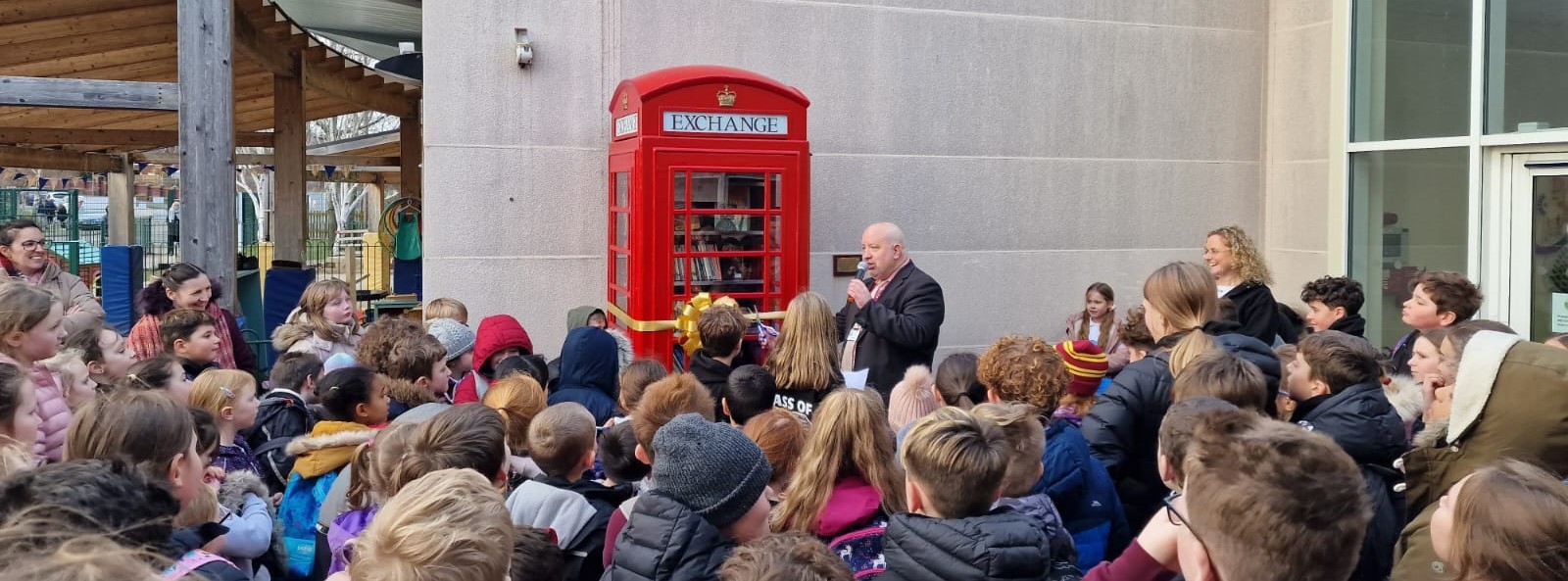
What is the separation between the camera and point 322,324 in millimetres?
5711

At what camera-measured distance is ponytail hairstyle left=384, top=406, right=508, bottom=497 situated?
2.98 m

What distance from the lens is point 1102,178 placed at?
898 centimetres

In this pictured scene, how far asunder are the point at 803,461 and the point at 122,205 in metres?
19.7

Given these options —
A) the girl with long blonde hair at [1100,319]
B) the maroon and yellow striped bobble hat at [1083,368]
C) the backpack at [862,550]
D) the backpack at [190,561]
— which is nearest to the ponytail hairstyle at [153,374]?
the backpack at [190,561]

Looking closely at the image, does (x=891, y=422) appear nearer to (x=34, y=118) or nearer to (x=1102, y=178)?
(x=1102, y=178)

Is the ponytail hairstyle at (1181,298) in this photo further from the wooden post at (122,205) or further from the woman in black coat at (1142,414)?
the wooden post at (122,205)

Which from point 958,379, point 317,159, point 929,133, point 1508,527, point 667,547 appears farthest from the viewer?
point 317,159

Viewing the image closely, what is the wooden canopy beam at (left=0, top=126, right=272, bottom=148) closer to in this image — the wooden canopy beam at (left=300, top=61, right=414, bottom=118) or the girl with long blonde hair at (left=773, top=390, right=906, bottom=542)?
the wooden canopy beam at (left=300, top=61, right=414, bottom=118)

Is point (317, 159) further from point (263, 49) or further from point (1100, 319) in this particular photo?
point (1100, 319)

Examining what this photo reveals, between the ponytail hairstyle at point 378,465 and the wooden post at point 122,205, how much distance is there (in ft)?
60.2

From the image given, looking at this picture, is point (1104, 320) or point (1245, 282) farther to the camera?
point (1104, 320)

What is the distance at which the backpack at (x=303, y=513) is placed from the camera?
3.41 metres

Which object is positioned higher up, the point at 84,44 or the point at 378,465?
the point at 84,44

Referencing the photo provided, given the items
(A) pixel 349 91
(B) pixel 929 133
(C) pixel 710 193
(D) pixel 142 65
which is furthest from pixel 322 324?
(A) pixel 349 91
